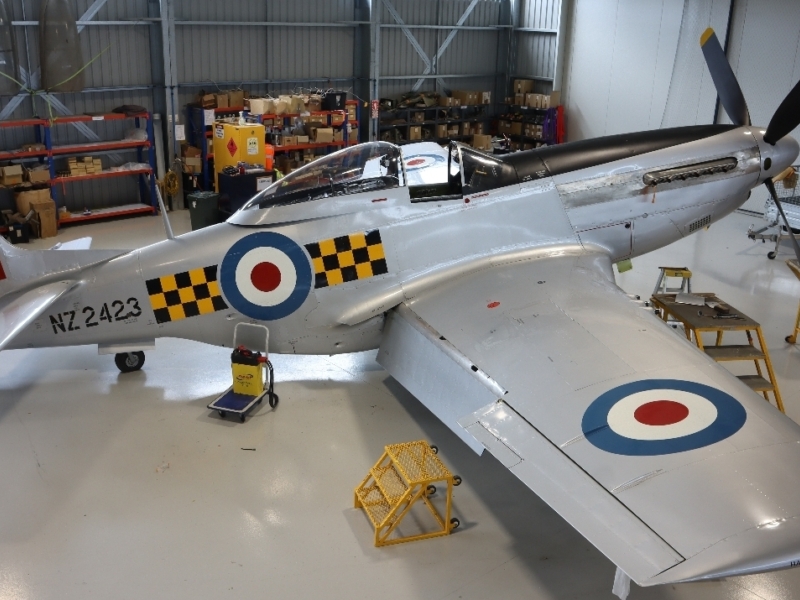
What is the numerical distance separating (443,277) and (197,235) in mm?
2159

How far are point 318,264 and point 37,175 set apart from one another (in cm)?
744

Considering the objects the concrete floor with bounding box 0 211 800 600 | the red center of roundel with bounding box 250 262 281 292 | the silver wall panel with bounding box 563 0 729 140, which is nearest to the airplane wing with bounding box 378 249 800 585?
the concrete floor with bounding box 0 211 800 600

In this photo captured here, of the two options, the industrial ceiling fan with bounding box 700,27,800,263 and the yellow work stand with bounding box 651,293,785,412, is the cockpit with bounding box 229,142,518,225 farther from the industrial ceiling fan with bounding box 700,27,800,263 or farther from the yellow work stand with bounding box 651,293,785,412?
the industrial ceiling fan with bounding box 700,27,800,263

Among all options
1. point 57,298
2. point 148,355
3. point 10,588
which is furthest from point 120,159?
point 10,588

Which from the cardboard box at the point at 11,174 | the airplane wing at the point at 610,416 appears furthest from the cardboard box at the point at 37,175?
the airplane wing at the point at 610,416

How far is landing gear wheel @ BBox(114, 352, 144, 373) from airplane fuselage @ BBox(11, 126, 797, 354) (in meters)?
0.64

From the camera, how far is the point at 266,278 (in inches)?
264

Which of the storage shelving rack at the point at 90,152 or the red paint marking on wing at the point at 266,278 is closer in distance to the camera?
the red paint marking on wing at the point at 266,278

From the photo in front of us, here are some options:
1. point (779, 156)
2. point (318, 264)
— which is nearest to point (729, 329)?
point (779, 156)

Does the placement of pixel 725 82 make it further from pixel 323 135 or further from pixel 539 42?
pixel 539 42

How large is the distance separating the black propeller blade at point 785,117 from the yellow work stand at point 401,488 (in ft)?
15.4

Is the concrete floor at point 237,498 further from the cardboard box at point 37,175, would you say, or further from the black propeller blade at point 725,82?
the cardboard box at point 37,175

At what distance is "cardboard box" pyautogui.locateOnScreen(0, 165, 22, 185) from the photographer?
11.8m

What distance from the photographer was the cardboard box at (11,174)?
11773 millimetres
